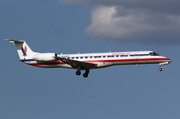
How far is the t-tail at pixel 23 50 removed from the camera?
51531mm

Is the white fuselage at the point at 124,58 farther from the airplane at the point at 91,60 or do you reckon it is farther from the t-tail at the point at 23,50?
the t-tail at the point at 23,50

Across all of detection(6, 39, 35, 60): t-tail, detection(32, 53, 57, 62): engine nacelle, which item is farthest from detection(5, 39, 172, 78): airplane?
detection(6, 39, 35, 60): t-tail

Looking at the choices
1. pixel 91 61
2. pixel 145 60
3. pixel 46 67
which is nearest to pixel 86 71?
pixel 91 61

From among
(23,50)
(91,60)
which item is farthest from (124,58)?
(23,50)

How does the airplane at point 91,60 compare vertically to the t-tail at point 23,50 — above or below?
below

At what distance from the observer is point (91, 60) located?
47938 millimetres

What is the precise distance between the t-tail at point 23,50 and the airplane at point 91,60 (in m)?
0.18

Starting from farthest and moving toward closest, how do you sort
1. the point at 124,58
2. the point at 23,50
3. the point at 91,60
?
the point at 23,50, the point at 91,60, the point at 124,58

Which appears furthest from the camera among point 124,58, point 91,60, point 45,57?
point 45,57

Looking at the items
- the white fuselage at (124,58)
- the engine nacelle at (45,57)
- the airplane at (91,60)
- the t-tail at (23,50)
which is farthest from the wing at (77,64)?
the t-tail at (23,50)

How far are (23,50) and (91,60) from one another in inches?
469

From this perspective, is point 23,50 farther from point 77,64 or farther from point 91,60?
point 91,60

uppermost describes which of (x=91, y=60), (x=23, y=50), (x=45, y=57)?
(x=23, y=50)

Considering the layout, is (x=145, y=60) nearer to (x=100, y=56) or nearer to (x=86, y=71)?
(x=100, y=56)
